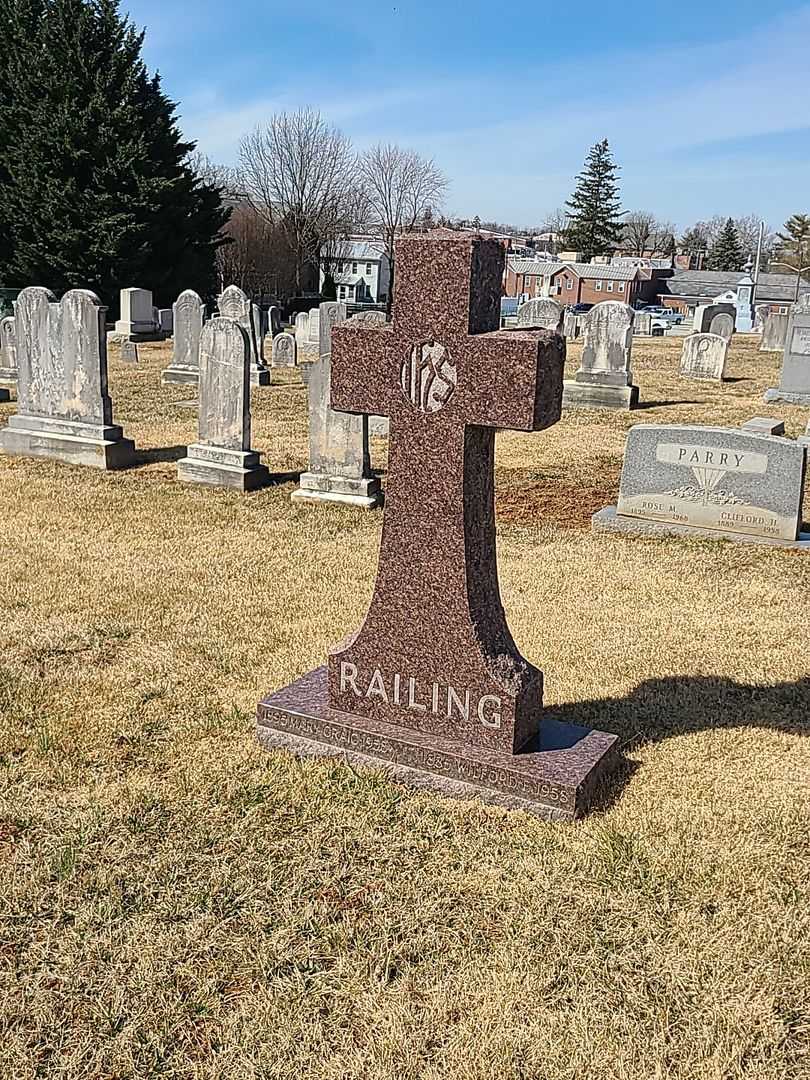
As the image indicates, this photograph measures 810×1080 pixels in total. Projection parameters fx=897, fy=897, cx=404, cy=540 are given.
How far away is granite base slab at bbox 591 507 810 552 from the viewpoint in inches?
306

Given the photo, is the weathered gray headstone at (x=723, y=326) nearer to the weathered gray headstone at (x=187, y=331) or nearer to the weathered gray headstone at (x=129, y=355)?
the weathered gray headstone at (x=187, y=331)

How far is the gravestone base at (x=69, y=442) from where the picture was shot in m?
10.3

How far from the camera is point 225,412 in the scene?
31.2 ft

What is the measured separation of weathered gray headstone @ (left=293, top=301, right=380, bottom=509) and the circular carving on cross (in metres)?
5.02

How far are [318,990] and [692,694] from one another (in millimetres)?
2802

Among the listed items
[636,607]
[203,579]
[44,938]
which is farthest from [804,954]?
[203,579]

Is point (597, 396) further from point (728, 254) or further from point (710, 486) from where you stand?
point (728, 254)

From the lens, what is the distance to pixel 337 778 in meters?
3.96

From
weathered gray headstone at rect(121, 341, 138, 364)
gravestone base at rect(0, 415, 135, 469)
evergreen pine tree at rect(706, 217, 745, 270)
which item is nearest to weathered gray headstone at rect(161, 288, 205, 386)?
weathered gray headstone at rect(121, 341, 138, 364)

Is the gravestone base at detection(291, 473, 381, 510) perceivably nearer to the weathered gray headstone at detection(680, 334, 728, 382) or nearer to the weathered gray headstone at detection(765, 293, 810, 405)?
the weathered gray headstone at detection(765, 293, 810, 405)

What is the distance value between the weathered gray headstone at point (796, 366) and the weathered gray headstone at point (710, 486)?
10.6 m

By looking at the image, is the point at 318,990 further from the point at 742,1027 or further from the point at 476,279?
the point at 476,279

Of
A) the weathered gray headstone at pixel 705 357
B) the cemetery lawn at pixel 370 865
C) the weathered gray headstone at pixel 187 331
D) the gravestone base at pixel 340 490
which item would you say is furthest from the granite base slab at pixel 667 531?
the weathered gray headstone at pixel 705 357

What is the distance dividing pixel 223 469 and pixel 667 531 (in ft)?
15.0
